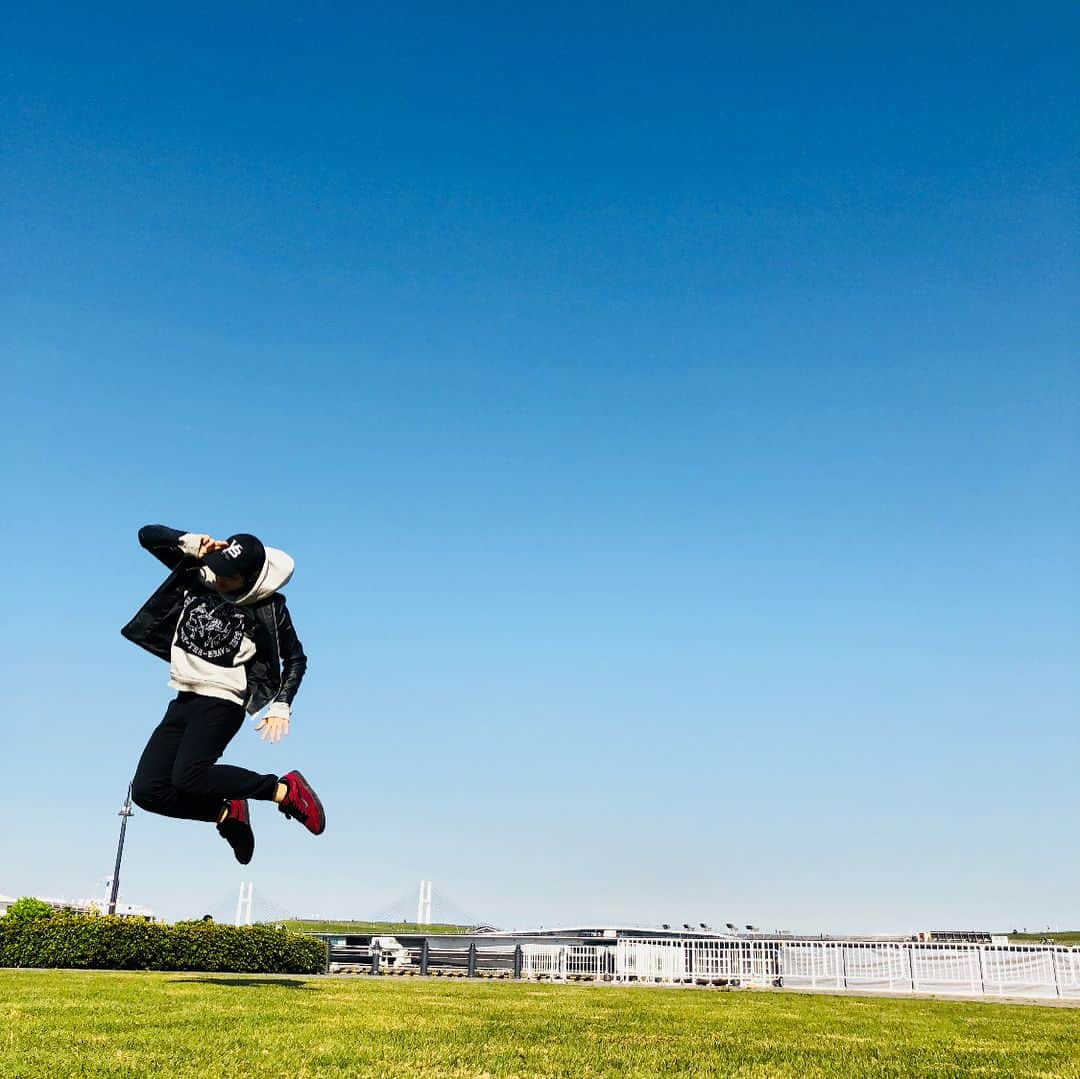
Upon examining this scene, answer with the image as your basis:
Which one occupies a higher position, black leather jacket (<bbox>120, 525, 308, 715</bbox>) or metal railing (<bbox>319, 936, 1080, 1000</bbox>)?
black leather jacket (<bbox>120, 525, 308, 715</bbox>)

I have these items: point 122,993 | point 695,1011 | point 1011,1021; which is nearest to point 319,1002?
point 122,993

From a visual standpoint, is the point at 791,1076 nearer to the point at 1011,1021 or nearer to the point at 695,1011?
the point at 695,1011

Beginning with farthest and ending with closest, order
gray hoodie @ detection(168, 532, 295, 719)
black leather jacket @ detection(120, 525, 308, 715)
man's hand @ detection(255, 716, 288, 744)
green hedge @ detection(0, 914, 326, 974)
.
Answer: green hedge @ detection(0, 914, 326, 974) → man's hand @ detection(255, 716, 288, 744) → gray hoodie @ detection(168, 532, 295, 719) → black leather jacket @ detection(120, 525, 308, 715)

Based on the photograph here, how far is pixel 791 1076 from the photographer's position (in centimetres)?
504

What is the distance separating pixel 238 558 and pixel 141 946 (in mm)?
17852

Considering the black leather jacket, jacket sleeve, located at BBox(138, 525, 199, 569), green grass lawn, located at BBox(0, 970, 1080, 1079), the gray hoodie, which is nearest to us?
green grass lawn, located at BBox(0, 970, 1080, 1079)

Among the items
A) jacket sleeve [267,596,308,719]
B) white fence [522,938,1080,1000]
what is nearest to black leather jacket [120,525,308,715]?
jacket sleeve [267,596,308,719]

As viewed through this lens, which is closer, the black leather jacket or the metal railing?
the black leather jacket

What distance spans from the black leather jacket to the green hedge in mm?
16364

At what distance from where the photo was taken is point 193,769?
6512mm

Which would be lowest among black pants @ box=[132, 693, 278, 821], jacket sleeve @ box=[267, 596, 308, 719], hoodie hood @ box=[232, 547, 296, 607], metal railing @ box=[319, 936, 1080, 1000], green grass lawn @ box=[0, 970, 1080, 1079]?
metal railing @ box=[319, 936, 1080, 1000]

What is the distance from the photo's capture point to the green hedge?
1970cm

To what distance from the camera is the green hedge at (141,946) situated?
776 inches

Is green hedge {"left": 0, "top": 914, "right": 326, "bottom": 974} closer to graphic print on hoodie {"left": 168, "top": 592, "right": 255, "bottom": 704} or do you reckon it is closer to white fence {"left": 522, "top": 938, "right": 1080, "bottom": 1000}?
white fence {"left": 522, "top": 938, "right": 1080, "bottom": 1000}
